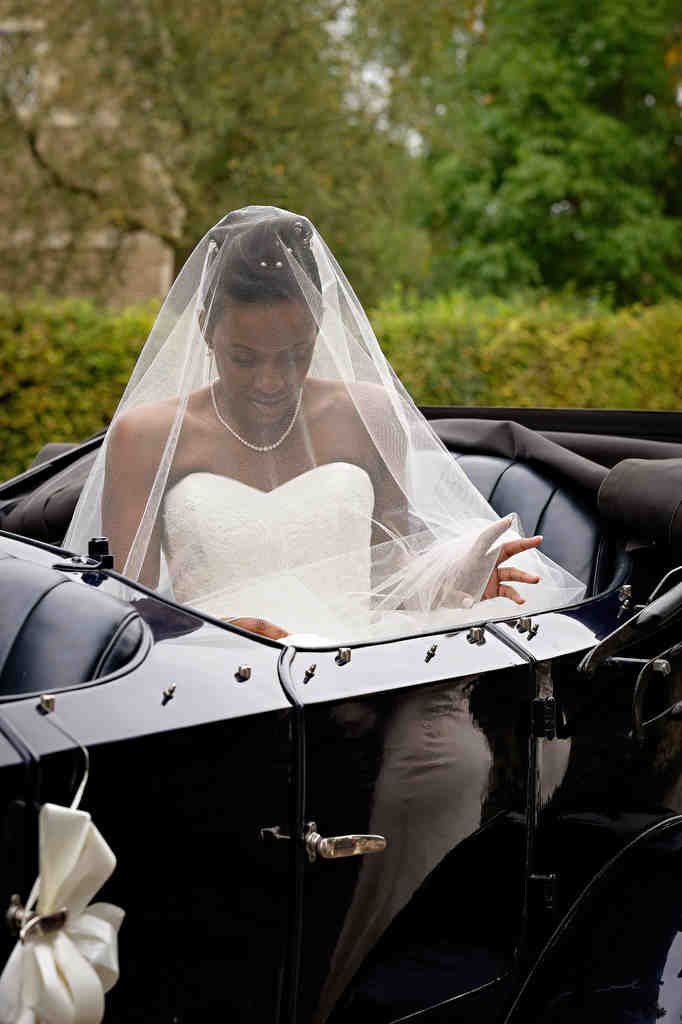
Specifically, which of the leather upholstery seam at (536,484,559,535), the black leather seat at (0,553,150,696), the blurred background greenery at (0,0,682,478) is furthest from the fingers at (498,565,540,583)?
the blurred background greenery at (0,0,682,478)

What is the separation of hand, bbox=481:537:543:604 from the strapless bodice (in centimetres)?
25

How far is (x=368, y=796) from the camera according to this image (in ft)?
5.38

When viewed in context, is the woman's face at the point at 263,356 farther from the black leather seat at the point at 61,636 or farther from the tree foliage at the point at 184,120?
the tree foliage at the point at 184,120

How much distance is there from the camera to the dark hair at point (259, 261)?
2623mm

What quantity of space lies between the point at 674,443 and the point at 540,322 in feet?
25.6

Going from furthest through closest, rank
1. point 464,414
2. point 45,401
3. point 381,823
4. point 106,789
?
point 45,401 → point 464,414 → point 381,823 → point 106,789

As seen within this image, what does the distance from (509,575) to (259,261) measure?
2.73ft

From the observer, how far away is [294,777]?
1536mm

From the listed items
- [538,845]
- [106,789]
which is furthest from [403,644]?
[106,789]

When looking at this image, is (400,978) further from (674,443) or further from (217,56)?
(217,56)

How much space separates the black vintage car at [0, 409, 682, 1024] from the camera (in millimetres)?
1393

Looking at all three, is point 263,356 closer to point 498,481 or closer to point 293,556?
point 293,556

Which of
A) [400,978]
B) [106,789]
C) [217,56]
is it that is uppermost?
[217,56]

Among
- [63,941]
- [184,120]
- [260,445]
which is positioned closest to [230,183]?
[184,120]
